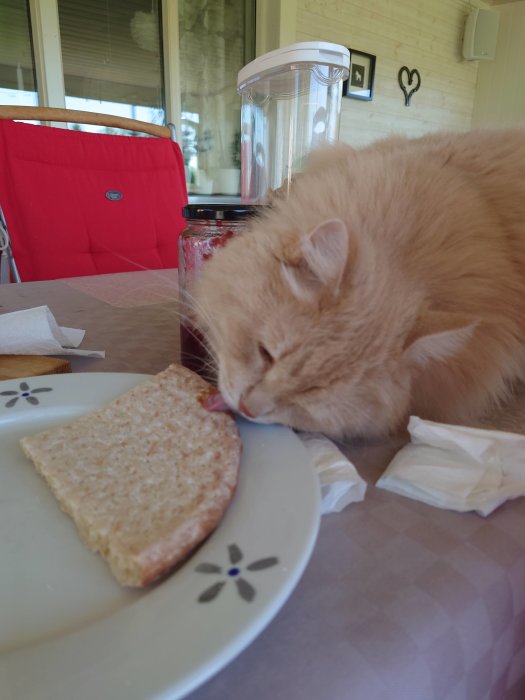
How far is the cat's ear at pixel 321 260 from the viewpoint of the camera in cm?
61

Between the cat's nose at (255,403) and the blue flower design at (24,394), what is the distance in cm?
29

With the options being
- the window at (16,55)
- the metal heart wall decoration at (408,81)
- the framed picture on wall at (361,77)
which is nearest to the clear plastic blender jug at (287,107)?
the window at (16,55)

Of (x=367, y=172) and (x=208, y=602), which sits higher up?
(x=367, y=172)

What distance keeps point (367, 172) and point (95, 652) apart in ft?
2.58

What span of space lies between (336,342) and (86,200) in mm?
2186

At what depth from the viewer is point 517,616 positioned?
0.43m

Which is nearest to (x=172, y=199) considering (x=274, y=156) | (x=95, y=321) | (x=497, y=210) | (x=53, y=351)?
(x=274, y=156)

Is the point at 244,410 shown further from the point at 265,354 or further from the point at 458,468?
the point at 458,468

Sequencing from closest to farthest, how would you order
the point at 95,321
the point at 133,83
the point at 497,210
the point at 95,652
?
the point at 95,652 < the point at 497,210 < the point at 95,321 < the point at 133,83

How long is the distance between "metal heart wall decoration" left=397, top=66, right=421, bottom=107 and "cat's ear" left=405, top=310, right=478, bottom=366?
5951mm

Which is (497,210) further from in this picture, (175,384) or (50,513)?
(50,513)

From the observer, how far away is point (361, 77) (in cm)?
499

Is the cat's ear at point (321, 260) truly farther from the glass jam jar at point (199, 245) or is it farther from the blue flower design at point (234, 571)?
the blue flower design at point (234, 571)

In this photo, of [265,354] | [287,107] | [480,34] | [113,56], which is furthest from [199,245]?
[480,34]
